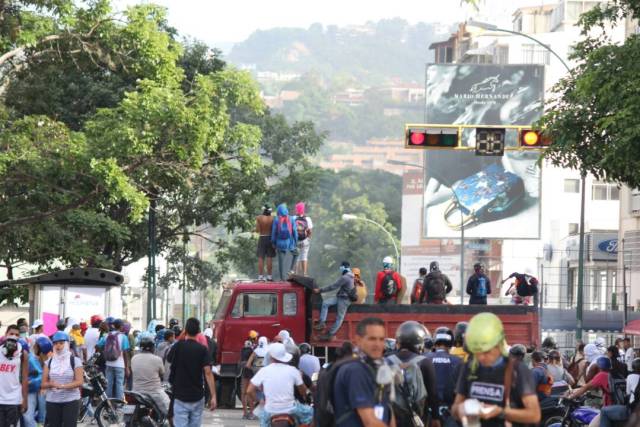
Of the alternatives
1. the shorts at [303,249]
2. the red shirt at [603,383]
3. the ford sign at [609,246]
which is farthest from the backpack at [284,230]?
the ford sign at [609,246]

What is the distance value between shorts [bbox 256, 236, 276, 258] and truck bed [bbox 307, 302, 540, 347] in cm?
134

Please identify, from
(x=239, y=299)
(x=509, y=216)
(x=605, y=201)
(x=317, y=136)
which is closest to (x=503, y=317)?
(x=239, y=299)

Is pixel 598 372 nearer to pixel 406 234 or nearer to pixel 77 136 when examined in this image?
pixel 77 136

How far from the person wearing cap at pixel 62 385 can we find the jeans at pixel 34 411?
1735mm

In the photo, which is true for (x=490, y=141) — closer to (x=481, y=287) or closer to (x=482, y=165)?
(x=481, y=287)

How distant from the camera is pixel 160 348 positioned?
27.0m

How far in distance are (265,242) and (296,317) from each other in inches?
59.4

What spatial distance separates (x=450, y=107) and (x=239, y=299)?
4892cm

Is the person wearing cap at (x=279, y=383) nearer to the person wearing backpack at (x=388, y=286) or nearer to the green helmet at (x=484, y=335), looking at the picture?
the green helmet at (x=484, y=335)

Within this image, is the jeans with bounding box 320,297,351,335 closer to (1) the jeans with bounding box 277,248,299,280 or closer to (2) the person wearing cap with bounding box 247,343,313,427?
(1) the jeans with bounding box 277,248,299,280

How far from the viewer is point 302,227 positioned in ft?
92.6

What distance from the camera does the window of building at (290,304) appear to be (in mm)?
28438

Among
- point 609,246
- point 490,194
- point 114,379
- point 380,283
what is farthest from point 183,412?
point 490,194

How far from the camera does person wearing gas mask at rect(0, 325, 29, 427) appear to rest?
16.8 m
